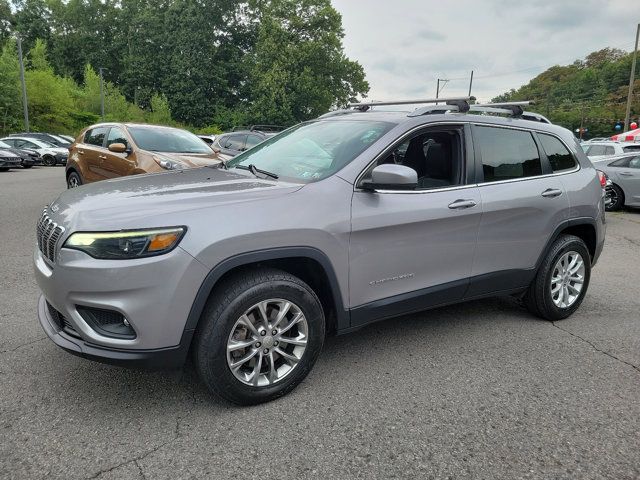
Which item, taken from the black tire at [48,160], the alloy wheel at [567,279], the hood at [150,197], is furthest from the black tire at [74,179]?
the black tire at [48,160]

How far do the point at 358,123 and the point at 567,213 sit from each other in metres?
1.98

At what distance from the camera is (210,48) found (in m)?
57.3

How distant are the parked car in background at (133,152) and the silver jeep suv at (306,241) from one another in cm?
378

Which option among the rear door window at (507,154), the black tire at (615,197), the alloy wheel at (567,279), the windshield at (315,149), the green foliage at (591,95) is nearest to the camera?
the windshield at (315,149)

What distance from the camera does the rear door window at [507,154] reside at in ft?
12.3

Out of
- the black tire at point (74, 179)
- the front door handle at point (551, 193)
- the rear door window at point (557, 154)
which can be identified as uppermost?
the rear door window at point (557, 154)

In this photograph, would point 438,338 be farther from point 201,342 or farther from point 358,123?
point 201,342

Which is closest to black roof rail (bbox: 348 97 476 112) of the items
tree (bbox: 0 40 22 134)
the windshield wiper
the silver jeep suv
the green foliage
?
the silver jeep suv

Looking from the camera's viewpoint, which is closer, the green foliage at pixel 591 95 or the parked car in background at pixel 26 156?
the parked car in background at pixel 26 156

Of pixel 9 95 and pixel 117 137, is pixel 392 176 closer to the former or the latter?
pixel 117 137

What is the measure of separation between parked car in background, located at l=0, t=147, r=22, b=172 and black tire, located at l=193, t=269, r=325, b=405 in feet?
69.4

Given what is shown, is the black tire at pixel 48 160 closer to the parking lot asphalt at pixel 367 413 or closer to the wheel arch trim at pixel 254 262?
the parking lot asphalt at pixel 367 413

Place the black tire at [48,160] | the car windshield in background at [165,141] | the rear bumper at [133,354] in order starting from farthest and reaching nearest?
A: the black tire at [48,160] < the car windshield in background at [165,141] < the rear bumper at [133,354]

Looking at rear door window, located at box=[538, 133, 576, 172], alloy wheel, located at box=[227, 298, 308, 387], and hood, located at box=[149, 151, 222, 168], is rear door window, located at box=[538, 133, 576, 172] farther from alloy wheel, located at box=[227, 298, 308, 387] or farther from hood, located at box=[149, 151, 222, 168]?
hood, located at box=[149, 151, 222, 168]
